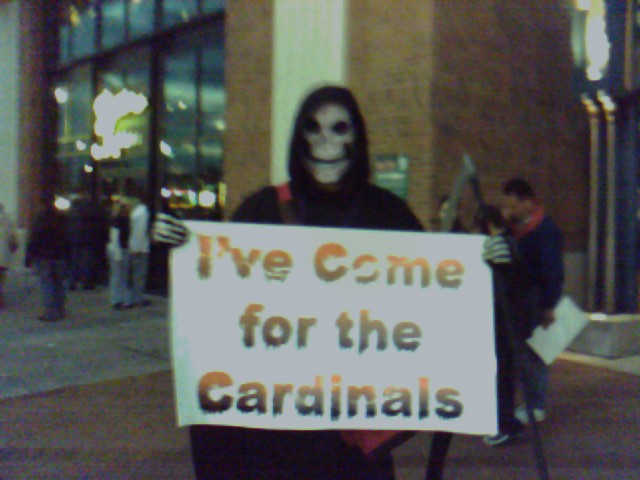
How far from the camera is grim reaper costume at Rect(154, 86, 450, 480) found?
2.62 meters

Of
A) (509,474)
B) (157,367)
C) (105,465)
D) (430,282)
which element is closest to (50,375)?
(157,367)

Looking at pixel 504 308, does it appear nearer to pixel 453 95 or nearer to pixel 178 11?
pixel 453 95

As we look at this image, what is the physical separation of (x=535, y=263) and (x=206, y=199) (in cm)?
771

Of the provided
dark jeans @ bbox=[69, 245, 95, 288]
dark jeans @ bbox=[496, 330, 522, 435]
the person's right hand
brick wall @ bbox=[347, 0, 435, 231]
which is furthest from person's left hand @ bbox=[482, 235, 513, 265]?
dark jeans @ bbox=[69, 245, 95, 288]

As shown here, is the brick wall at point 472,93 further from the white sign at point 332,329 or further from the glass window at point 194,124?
the white sign at point 332,329

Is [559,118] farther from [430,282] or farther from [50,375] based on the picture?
[430,282]

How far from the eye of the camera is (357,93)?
902cm

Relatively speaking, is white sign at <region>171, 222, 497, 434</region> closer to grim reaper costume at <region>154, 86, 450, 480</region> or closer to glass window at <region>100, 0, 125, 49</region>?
grim reaper costume at <region>154, 86, 450, 480</region>

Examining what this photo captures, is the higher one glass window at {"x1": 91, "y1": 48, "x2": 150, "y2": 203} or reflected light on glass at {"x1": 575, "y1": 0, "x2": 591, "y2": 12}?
reflected light on glass at {"x1": 575, "y1": 0, "x2": 591, "y2": 12}

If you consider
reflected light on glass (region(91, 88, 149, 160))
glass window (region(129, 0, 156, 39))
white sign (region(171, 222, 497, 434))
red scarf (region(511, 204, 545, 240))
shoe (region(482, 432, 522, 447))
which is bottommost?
shoe (region(482, 432, 522, 447))

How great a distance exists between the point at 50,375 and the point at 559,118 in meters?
7.10

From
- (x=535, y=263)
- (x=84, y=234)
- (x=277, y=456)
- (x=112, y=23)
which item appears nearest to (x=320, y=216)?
(x=277, y=456)

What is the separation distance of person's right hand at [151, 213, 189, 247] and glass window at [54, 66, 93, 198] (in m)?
13.8

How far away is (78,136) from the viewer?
16.3 m
